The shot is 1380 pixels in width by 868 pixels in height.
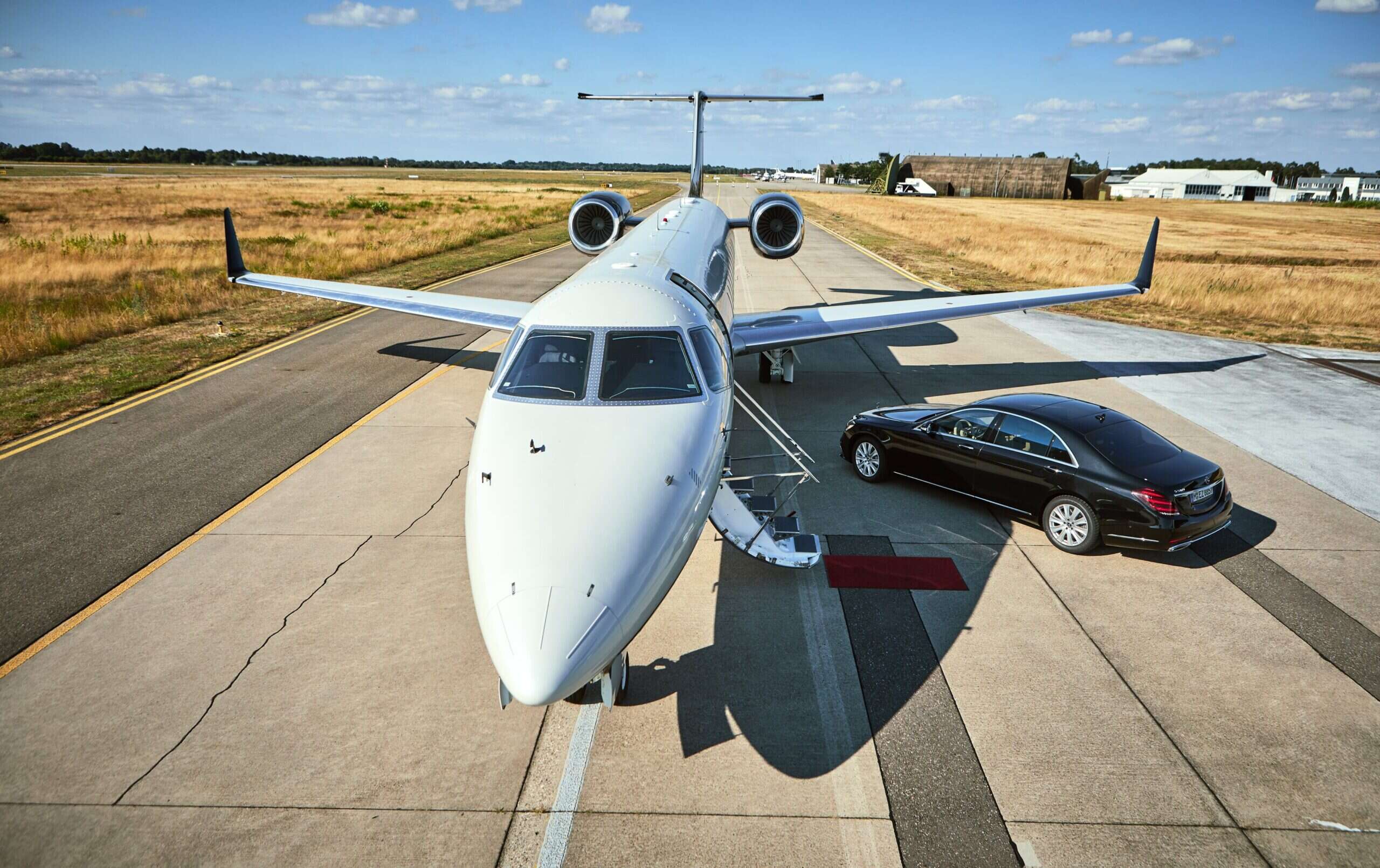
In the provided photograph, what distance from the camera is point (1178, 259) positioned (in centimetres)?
3625

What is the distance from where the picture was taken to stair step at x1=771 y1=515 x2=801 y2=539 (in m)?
7.92

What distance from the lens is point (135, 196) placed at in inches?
2625

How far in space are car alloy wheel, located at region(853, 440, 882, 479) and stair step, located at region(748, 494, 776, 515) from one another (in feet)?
8.23

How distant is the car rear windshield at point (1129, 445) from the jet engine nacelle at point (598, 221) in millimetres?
12520

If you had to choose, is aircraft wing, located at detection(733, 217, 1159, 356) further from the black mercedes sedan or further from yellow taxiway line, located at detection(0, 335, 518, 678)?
yellow taxiway line, located at detection(0, 335, 518, 678)

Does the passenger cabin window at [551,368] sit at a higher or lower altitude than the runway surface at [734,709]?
higher

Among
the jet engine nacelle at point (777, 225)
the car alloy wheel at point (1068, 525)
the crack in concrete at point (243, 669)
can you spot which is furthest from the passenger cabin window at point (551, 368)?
the jet engine nacelle at point (777, 225)

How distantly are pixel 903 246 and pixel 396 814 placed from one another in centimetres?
4041

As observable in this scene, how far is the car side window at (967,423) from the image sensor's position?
918cm

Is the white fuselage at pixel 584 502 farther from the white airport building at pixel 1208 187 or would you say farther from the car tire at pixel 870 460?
the white airport building at pixel 1208 187

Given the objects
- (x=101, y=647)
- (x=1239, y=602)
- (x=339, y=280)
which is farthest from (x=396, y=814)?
(x=339, y=280)

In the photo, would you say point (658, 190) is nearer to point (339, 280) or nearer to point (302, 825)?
point (339, 280)

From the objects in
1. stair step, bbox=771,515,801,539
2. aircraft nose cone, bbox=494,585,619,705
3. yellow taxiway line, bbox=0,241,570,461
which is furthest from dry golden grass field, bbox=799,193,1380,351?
aircraft nose cone, bbox=494,585,619,705

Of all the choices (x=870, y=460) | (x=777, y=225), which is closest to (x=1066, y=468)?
(x=870, y=460)
